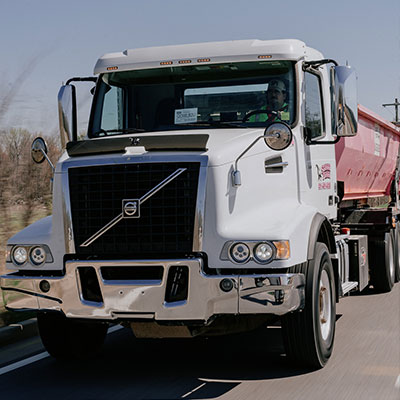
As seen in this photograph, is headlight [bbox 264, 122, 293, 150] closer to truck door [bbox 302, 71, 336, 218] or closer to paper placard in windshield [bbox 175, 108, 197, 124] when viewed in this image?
truck door [bbox 302, 71, 336, 218]

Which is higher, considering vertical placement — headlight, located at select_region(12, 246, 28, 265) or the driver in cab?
the driver in cab

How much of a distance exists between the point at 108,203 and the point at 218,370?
1.78 meters

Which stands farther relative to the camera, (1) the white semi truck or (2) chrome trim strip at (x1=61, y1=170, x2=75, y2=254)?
(2) chrome trim strip at (x1=61, y1=170, x2=75, y2=254)

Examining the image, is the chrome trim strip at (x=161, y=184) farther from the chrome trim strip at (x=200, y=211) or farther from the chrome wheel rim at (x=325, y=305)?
the chrome wheel rim at (x=325, y=305)

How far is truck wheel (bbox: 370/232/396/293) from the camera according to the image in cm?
1168

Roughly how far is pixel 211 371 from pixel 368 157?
252 inches

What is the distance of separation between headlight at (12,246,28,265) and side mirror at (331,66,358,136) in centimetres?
303

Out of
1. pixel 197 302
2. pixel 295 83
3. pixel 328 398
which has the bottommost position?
pixel 328 398

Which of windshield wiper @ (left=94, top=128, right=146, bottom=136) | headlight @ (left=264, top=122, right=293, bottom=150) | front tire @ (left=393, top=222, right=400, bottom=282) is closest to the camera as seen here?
headlight @ (left=264, top=122, right=293, bottom=150)

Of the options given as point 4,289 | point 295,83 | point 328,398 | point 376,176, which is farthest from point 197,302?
point 376,176

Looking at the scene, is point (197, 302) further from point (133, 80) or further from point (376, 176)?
point (376, 176)

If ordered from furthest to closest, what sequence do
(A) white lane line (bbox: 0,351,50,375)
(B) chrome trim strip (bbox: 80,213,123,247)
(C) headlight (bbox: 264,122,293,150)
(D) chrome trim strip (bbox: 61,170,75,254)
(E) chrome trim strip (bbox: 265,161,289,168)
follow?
(A) white lane line (bbox: 0,351,50,375) < (E) chrome trim strip (bbox: 265,161,289,168) < (C) headlight (bbox: 264,122,293,150) < (D) chrome trim strip (bbox: 61,170,75,254) < (B) chrome trim strip (bbox: 80,213,123,247)

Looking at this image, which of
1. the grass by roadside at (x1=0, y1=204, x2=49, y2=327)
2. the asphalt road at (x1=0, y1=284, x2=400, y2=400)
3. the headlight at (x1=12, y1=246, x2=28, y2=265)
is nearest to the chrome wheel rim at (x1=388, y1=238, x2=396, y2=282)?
the asphalt road at (x1=0, y1=284, x2=400, y2=400)

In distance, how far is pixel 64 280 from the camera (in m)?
6.35
